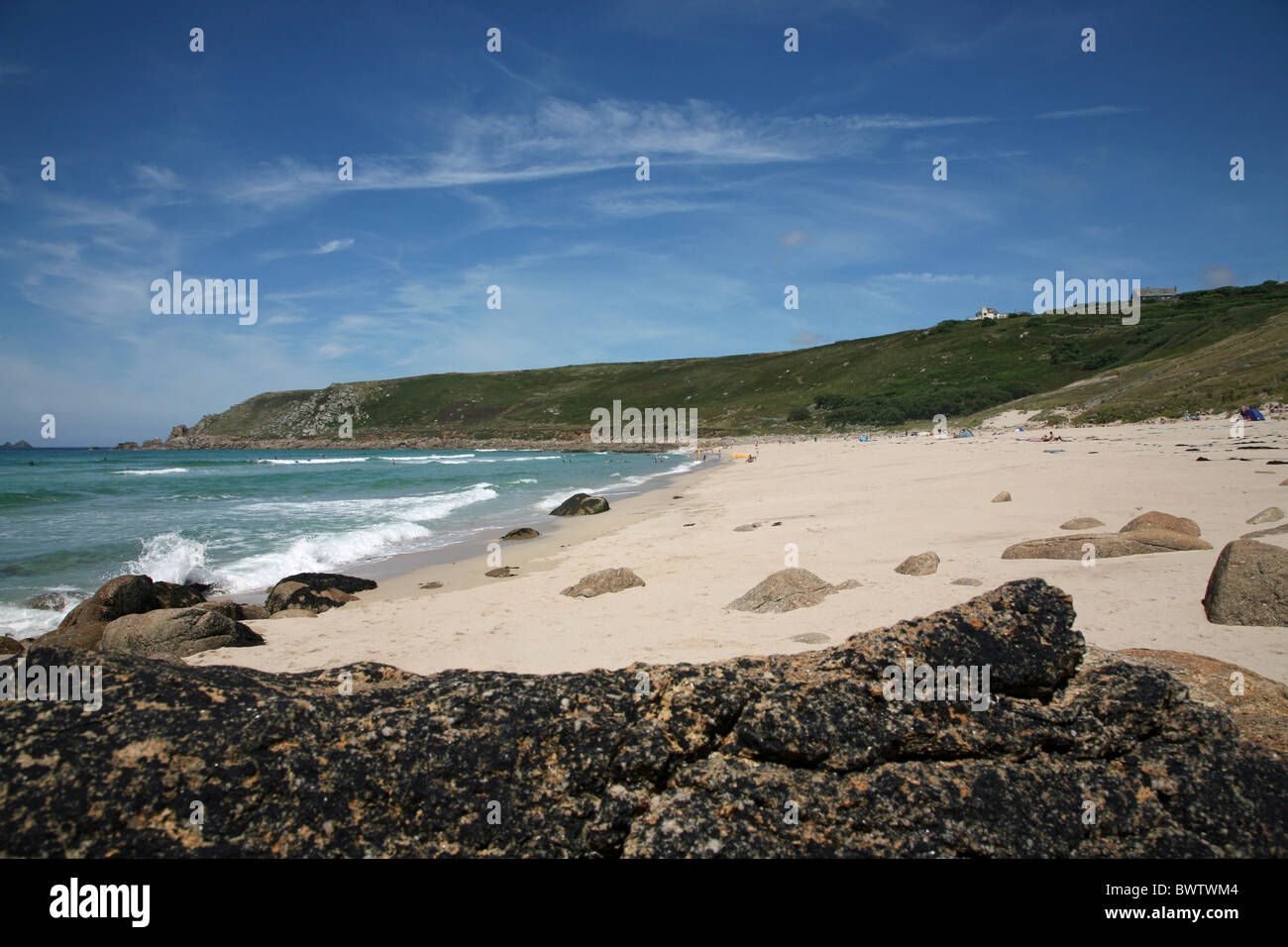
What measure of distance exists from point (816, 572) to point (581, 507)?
15.1 m

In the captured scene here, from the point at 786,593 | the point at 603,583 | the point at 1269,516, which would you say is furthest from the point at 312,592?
the point at 1269,516

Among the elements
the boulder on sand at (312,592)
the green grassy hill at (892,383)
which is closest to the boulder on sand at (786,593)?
the boulder on sand at (312,592)

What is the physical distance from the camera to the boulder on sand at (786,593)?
29.6 ft

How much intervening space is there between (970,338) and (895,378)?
24.0 meters

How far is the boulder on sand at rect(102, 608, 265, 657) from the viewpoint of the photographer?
873 centimetres

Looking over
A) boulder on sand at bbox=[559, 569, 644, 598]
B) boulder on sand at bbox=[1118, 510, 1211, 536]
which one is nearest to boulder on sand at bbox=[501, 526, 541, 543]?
boulder on sand at bbox=[559, 569, 644, 598]

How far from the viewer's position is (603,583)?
1140 cm

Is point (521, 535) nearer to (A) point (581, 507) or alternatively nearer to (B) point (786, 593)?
(A) point (581, 507)

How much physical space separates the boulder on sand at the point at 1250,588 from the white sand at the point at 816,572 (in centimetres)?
18

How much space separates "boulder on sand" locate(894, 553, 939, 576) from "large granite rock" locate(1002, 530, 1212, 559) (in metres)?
1.46

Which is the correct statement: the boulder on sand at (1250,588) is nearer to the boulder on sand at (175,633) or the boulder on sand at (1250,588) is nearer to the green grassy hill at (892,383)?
the boulder on sand at (175,633)

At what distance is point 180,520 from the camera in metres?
23.7

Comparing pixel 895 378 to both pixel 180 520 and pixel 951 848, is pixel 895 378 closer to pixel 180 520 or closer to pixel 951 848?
pixel 180 520
